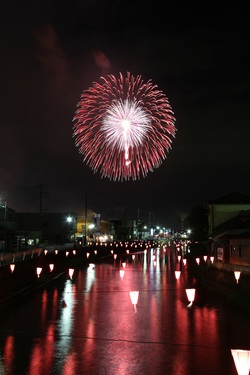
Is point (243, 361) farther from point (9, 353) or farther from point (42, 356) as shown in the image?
point (9, 353)

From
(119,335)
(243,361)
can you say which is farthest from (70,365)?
(243,361)

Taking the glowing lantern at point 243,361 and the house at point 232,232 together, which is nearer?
the glowing lantern at point 243,361

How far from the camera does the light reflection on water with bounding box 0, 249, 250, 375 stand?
10828 millimetres

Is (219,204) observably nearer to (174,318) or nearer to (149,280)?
(149,280)

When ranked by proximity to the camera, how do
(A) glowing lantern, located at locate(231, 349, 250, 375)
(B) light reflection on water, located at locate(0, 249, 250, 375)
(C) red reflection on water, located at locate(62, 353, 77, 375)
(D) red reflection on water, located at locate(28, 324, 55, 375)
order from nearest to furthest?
(A) glowing lantern, located at locate(231, 349, 250, 375)
(C) red reflection on water, located at locate(62, 353, 77, 375)
(D) red reflection on water, located at locate(28, 324, 55, 375)
(B) light reflection on water, located at locate(0, 249, 250, 375)

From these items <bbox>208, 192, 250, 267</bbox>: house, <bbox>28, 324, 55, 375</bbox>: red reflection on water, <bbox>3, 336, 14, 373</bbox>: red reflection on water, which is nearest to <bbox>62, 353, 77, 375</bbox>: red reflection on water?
<bbox>28, 324, 55, 375</bbox>: red reflection on water

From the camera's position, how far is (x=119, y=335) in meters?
14.4

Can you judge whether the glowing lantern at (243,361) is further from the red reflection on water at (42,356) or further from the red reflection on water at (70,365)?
the red reflection on water at (42,356)

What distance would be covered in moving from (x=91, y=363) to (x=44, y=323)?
5.97m

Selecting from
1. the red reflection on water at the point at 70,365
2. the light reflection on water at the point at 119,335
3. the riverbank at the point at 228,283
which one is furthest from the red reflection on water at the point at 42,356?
the riverbank at the point at 228,283

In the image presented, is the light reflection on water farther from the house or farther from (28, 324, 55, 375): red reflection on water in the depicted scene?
the house

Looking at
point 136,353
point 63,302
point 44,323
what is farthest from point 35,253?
point 136,353

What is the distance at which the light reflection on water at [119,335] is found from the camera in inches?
426

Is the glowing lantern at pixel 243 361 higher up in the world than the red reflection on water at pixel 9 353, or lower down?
higher up
